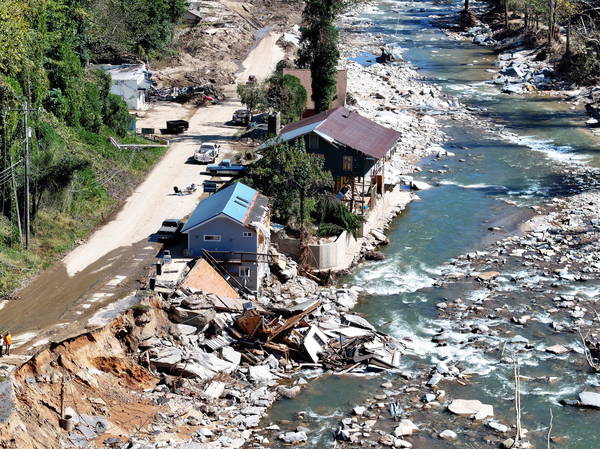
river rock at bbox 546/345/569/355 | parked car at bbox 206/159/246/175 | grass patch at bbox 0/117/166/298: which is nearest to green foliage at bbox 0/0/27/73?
grass patch at bbox 0/117/166/298

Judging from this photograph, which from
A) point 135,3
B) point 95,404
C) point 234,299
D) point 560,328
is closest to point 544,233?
point 560,328

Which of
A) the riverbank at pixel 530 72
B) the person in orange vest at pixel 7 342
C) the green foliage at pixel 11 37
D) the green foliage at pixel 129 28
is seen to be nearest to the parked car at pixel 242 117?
the green foliage at pixel 129 28

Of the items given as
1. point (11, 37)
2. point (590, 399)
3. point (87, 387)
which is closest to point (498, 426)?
point (590, 399)

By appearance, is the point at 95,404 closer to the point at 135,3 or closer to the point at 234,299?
the point at 234,299

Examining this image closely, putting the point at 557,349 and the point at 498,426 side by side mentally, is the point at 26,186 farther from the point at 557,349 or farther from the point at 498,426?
the point at 557,349

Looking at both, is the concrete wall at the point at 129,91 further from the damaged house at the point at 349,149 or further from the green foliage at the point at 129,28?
the damaged house at the point at 349,149

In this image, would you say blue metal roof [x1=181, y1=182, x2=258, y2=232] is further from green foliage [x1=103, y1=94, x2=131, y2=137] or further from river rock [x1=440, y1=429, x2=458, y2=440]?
green foliage [x1=103, y1=94, x2=131, y2=137]

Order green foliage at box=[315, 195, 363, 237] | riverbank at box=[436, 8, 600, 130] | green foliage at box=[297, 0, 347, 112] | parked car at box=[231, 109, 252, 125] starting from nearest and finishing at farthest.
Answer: green foliage at box=[315, 195, 363, 237], green foliage at box=[297, 0, 347, 112], parked car at box=[231, 109, 252, 125], riverbank at box=[436, 8, 600, 130]
